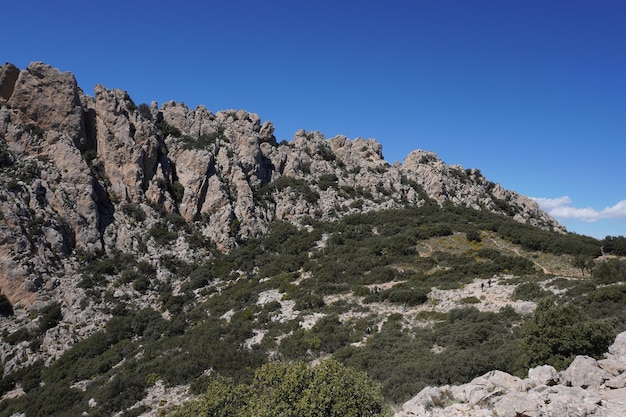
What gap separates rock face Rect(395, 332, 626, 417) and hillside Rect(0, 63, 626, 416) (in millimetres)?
2127

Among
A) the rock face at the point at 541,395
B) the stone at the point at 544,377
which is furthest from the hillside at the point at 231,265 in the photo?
the stone at the point at 544,377

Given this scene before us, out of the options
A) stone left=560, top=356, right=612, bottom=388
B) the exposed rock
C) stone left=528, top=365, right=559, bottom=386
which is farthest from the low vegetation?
the exposed rock

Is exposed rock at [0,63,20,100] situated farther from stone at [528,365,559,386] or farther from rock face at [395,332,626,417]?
stone at [528,365,559,386]

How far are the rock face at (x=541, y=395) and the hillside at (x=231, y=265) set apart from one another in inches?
83.7

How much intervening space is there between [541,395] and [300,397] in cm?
697

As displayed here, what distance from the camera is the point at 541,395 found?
10.4 meters

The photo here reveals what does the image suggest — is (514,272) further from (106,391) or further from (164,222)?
(164,222)

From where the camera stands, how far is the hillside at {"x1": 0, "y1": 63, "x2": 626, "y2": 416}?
22078 millimetres

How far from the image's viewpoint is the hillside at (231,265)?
22.1 metres

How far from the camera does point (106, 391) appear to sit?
22.8 metres

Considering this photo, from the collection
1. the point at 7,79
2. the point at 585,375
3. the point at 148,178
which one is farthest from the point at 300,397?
the point at 7,79

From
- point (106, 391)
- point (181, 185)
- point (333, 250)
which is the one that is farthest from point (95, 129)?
point (106, 391)

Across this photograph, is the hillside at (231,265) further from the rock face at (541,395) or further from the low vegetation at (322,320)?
the rock face at (541,395)

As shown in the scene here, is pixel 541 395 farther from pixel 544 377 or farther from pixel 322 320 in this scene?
pixel 322 320
